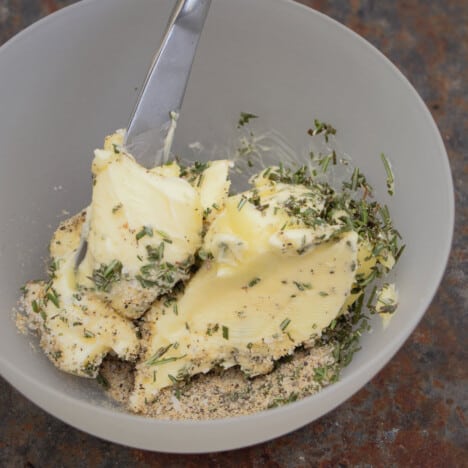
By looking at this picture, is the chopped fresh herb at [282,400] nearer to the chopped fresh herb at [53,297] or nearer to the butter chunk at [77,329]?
the butter chunk at [77,329]

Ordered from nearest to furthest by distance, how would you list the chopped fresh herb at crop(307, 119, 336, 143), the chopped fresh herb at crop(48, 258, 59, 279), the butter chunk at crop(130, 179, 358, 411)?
the butter chunk at crop(130, 179, 358, 411) < the chopped fresh herb at crop(48, 258, 59, 279) < the chopped fresh herb at crop(307, 119, 336, 143)

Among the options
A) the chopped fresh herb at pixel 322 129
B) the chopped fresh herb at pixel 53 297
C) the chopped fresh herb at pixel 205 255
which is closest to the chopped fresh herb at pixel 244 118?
the chopped fresh herb at pixel 322 129

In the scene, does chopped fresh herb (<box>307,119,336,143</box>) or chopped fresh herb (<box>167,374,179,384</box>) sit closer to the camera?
chopped fresh herb (<box>167,374,179,384</box>)

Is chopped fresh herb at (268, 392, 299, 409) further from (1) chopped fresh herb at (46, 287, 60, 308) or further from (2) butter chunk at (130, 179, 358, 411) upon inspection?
(1) chopped fresh herb at (46, 287, 60, 308)

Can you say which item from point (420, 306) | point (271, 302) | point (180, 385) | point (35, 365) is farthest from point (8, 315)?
point (420, 306)

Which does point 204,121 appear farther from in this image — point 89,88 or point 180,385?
point 180,385

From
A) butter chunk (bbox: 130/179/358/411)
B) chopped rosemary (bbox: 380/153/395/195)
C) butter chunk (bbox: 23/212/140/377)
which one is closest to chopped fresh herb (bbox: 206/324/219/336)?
butter chunk (bbox: 130/179/358/411)
